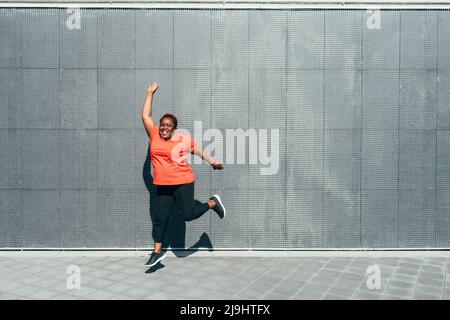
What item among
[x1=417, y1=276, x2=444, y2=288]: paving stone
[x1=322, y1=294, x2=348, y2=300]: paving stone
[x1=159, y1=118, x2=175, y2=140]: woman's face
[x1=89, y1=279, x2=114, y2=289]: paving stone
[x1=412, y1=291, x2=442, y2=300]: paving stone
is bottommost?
[x1=412, y1=291, x2=442, y2=300]: paving stone

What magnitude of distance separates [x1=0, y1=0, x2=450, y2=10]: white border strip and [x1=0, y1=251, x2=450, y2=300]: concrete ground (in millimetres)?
3790

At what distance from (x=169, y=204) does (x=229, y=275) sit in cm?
123

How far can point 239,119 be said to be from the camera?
6.04 m

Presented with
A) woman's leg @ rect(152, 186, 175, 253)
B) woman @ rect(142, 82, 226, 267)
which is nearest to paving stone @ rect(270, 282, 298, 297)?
woman @ rect(142, 82, 226, 267)

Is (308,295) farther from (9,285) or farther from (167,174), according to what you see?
(9,285)

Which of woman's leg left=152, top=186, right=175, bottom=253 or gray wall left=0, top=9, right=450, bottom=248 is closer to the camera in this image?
woman's leg left=152, top=186, right=175, bottom=253

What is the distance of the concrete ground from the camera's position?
14.4 ft

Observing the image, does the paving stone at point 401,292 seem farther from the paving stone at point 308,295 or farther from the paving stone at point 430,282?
the paving stone at point 308,295

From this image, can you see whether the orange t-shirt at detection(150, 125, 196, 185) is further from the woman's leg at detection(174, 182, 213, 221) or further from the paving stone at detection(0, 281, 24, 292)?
the paving stone at detection(0, 281, 24, 292)

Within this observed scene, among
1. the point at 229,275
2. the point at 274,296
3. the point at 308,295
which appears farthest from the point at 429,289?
the point at 229,275

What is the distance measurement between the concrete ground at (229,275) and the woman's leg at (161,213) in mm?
410

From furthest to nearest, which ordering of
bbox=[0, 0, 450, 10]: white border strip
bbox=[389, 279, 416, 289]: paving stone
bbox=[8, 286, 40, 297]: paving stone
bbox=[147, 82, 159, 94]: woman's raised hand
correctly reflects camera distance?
bbox=[0, 0, 450, 10]: white border strip, bbox=[147, 82, 159, 94]: woman's raised hand, bbox=[389, 279, 416, 289]: paving stone, bbox=[8, 286, 40, 297]: paving stone

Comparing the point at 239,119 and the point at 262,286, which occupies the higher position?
the point at 239,119

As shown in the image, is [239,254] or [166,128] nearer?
[166,128]
